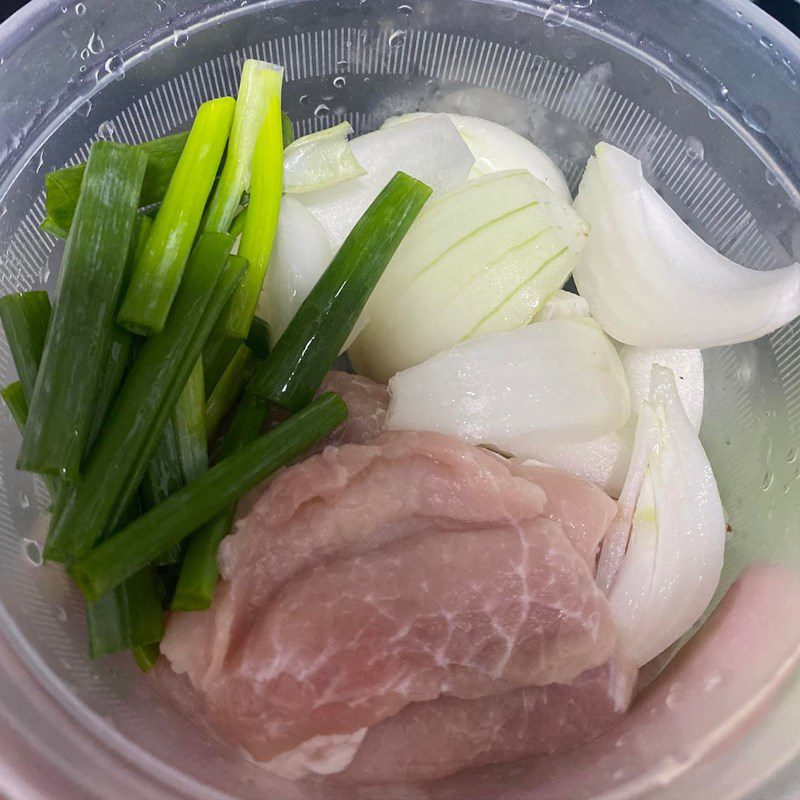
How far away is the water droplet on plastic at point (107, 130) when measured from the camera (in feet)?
4.48

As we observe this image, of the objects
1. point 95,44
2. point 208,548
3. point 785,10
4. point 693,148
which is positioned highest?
point 785,10

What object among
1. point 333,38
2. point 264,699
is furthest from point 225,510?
point 333,38

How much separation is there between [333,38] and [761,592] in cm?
138

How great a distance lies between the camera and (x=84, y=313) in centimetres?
104

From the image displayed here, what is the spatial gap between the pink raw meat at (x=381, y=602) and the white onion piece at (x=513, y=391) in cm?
11

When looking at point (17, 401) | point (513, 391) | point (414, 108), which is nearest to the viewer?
point (17, 401)

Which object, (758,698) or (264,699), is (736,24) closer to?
(758,698)

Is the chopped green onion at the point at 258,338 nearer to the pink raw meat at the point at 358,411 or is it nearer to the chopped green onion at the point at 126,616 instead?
the pink raw meat at the point at 358,411

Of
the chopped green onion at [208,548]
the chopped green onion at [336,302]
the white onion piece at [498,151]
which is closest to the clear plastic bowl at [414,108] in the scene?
the white onion piece at [498,151]

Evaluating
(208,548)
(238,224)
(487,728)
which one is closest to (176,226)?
(238,224)

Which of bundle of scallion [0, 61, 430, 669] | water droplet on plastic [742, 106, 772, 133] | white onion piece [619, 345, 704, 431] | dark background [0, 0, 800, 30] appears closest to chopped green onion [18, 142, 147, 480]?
bundle of scallion [0, 61, 430, 669]

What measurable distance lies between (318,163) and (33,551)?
87 cm

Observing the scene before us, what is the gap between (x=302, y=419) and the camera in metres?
1.11

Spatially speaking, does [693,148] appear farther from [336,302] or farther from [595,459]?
[336,302]
